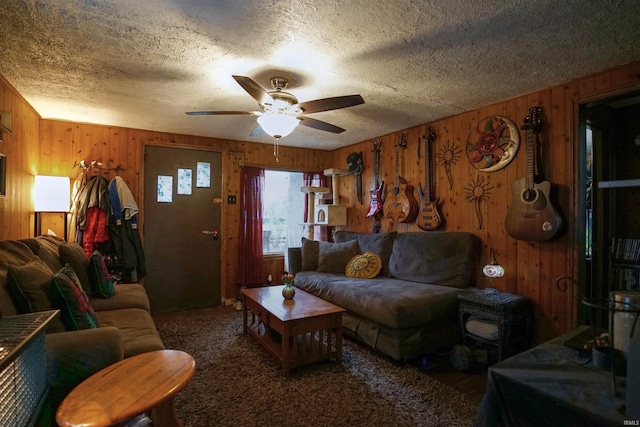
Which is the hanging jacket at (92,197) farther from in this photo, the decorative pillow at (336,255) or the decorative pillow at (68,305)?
the decorative pillow at (336,255)

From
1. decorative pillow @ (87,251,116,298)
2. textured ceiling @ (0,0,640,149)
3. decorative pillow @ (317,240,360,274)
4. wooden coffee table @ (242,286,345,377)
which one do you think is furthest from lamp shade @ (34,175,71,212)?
decorative pillow @ (317,240,360,274)

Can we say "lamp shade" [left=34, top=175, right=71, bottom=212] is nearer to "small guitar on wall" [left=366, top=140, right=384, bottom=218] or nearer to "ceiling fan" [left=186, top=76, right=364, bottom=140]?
"ceiling fan" [left=186, top=76, right=364, bottom=140]

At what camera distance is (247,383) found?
7.34 ft

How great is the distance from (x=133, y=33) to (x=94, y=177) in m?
2.32

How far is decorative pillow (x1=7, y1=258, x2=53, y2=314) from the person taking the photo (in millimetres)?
1601

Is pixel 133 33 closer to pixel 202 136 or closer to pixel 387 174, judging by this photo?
pixel 202 136

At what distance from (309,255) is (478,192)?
2.04 meters

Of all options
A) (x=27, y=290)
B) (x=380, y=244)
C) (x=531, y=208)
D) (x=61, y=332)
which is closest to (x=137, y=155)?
(x=27, y=290)

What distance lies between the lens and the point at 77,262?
8.38 feet

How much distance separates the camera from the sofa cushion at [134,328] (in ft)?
5.80

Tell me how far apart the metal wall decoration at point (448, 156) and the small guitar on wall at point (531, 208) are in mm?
690

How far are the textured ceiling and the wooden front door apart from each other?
1150mm

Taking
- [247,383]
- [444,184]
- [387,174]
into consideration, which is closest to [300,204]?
[387,174]

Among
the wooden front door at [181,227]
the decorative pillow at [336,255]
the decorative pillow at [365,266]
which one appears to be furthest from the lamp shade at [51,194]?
the decorative pillow at [365,266]
